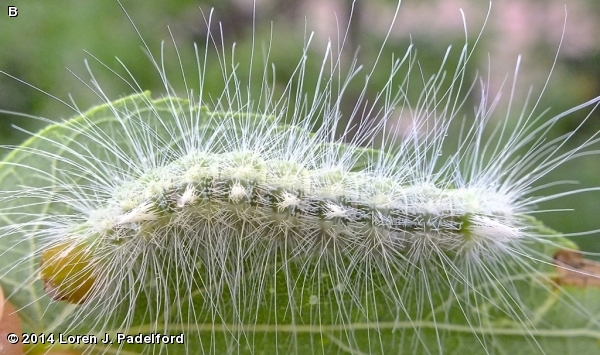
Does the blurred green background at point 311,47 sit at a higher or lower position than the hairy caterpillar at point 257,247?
higher

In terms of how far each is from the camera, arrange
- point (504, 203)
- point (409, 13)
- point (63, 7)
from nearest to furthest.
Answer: point (504, 203) < point (63, 7) < point (409, 13)

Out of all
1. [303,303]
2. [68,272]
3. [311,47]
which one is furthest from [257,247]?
[311,47]

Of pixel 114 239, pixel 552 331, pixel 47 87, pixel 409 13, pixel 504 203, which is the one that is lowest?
pixel 552 331

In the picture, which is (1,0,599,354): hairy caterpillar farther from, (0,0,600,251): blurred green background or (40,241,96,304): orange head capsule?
(0,0,600,251): blurred green background

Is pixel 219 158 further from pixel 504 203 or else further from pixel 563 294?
pixel 563 294

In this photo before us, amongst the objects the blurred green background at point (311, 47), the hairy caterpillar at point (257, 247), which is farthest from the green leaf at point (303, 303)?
the blurred green background at point (311, 47)

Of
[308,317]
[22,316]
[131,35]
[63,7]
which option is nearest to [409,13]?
[131,35]

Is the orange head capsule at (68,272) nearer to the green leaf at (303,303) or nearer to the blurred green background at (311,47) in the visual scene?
the green leaf at (303,303)
